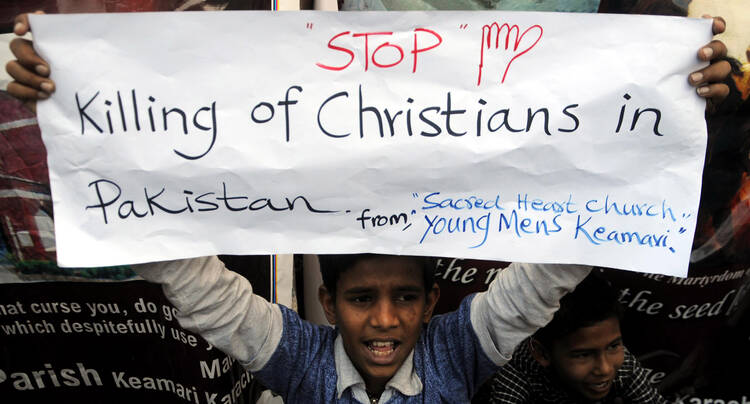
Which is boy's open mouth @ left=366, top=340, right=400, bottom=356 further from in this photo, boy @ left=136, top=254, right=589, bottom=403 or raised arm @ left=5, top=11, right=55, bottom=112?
raised arm @ left=5, top=11, right=55, bottom=112

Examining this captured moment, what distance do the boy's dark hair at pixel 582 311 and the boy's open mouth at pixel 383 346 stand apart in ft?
2.08

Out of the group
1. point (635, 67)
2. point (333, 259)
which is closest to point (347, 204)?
point (333, 259)

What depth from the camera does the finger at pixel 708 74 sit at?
112 cm

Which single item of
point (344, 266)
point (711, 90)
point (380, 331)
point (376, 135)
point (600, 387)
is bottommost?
point (600, 387)

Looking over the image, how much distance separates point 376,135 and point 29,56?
0.67 meters

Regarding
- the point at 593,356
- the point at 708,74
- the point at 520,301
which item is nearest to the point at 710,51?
the point at 708,74

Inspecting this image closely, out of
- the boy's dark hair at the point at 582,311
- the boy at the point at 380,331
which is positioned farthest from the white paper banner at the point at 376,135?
the boy's dark hair at the point at 582,311

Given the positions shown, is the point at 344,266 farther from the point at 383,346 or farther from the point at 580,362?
the point at 580,362

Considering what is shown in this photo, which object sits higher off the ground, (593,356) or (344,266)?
(344,266)

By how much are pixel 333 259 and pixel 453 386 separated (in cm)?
43

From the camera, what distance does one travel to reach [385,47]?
113 centimetres

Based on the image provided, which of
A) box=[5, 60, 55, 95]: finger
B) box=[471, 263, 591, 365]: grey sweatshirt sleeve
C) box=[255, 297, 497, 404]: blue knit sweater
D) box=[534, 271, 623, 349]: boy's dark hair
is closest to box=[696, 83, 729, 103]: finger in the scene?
box=[471, 263, 591, 365]: grey sweatshirt sleeve

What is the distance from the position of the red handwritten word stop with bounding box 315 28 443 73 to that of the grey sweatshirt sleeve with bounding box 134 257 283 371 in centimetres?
51

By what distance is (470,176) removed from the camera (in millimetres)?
1185
